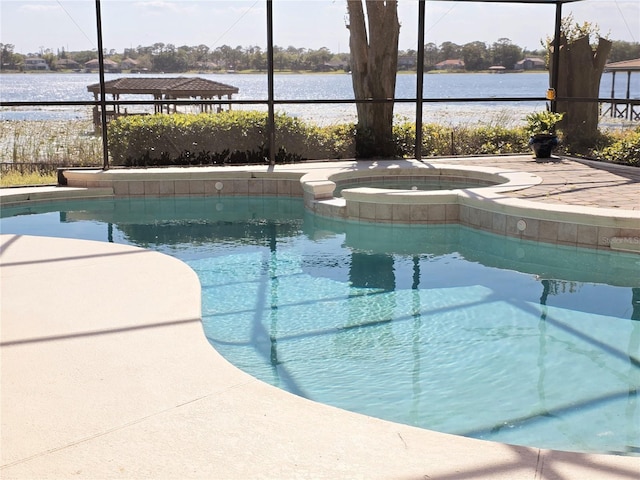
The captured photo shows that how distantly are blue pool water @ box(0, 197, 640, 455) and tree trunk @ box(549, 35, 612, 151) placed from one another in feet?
21.2

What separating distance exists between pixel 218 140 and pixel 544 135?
5544mm

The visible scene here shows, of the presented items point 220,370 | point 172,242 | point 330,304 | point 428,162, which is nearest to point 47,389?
point 220,370

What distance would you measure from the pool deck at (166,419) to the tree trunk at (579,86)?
10898mm

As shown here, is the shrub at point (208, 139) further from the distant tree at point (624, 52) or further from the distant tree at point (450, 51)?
the distant tree at point (450, 51)

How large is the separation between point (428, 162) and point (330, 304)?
664 cm

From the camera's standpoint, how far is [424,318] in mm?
5820

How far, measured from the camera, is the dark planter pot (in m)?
12.5

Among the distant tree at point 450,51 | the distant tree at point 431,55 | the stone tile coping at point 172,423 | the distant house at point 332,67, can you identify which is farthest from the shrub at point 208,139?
the distant tree at point 431,55

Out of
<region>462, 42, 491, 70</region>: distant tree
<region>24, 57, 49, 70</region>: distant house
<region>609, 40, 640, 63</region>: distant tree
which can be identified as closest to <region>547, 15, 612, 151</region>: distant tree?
<region>24, 57, 49, 70</region>: distant house

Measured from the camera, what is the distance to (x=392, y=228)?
8.96 m

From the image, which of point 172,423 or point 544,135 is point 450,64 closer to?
point 544,135

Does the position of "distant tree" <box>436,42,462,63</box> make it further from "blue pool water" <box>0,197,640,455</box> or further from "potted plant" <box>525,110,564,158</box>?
"blue pool water" <box>0,197,640,455</box>

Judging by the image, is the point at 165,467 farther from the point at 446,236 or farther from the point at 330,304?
the point at 446,236

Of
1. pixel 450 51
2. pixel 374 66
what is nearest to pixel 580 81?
pixel 374 66
